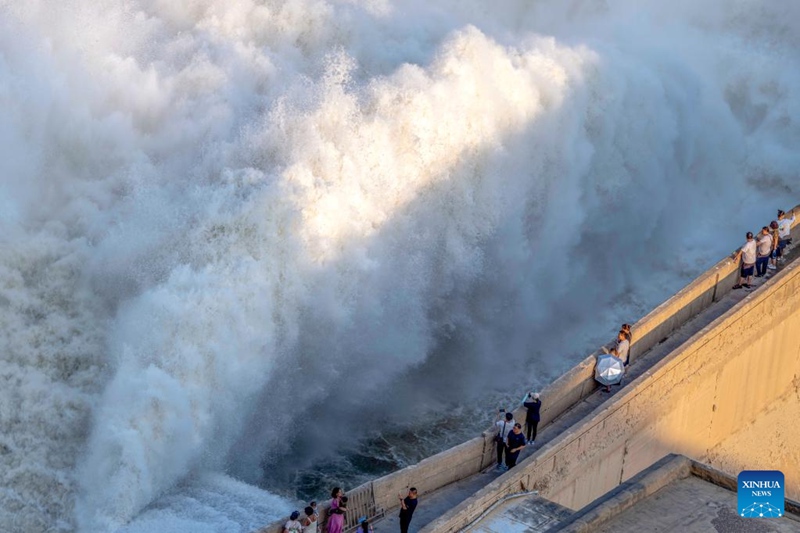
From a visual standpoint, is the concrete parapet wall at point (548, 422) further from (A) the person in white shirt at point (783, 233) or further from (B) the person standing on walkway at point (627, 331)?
(A) the person in white shirt at point (783, 233)

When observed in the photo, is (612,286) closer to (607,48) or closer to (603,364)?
(607,48)

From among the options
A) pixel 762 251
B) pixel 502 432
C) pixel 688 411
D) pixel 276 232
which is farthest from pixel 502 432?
pixel 762 251

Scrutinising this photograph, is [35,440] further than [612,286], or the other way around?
[612,286]

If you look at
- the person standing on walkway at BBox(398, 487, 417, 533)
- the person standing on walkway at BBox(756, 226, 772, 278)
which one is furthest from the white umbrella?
the person standing on walkway at BBox(398, 487, 417, 533)

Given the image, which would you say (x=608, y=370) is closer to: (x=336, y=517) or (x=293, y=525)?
(x=336, y=517)

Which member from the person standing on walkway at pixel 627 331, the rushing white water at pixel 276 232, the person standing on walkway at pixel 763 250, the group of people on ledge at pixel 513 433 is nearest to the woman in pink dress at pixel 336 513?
the rushing white water at pixel 276 232

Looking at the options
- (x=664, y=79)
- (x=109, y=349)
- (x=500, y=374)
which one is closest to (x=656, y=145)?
(x=664, y=79)
